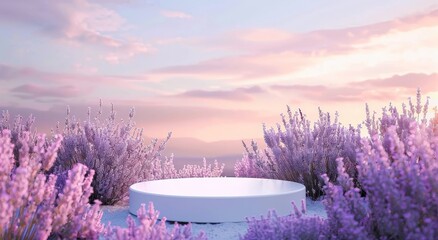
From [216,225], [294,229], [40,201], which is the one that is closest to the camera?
[40,201]

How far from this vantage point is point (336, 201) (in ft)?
11.6

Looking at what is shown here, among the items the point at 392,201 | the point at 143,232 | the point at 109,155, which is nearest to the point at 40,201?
the point at 143,232

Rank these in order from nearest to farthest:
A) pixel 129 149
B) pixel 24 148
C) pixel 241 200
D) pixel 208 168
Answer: pixel 24 148 < pixel 241 200 < pixel 129 149 < pixel 208 168

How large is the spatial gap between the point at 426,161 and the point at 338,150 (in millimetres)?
3826

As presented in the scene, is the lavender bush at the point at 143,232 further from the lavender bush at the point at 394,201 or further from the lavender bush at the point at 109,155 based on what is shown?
the lavender bush at the point at 109,155

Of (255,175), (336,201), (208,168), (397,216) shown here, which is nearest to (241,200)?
(336,201)

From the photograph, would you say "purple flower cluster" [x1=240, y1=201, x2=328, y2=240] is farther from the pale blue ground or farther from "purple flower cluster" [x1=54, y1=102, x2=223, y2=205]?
"purple flower cluster" [x1=54, y1=102, x2=223, y2=205]

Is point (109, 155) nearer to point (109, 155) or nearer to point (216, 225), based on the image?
point (109, 155)

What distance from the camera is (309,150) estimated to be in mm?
6969

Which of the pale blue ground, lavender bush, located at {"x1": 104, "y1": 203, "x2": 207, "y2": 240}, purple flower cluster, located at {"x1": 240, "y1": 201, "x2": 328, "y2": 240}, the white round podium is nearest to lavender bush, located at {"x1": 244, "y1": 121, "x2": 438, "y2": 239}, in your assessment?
purple flower cluster, located at {"x1": 240, "y1": 201, "x2": 328, "y2": 240}

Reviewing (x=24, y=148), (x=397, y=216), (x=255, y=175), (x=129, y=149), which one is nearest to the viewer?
(x=397, y=216)

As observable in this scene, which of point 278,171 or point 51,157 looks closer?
point 51,157

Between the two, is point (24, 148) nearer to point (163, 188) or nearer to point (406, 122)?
point (163, 188)

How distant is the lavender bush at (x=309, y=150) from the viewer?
6934 mm
